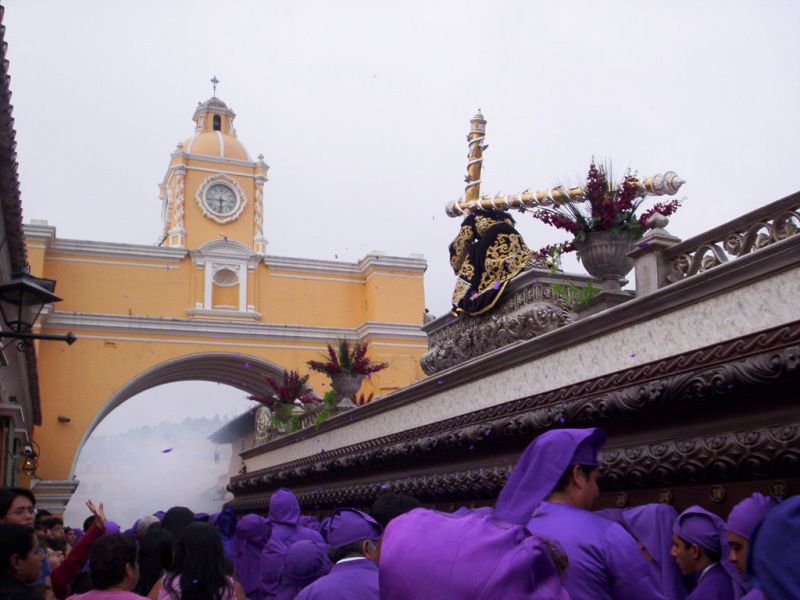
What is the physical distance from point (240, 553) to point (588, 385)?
3286 mm

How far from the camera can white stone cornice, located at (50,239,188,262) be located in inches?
965

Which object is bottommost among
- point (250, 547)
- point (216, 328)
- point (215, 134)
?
point (250, 547)

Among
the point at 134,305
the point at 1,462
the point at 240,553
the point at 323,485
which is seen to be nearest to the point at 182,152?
the point at 134,305

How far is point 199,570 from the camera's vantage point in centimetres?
396

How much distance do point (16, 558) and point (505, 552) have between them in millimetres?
2429

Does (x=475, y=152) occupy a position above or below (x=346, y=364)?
above

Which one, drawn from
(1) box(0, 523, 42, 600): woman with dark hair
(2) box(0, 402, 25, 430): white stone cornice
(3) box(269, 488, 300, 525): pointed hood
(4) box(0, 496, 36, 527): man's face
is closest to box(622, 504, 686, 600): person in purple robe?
(1) box(0, 523, 42, 600): woman with dark hair

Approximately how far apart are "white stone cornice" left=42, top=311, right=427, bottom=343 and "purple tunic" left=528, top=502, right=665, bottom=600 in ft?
71.5

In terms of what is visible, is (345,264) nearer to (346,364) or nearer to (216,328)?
(216,328)

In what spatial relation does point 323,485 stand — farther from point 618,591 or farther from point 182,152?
point 182,152

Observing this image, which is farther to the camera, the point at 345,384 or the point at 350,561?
the point at 345,384

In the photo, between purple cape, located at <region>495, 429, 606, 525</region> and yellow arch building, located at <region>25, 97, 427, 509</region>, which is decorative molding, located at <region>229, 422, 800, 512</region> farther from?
yellow arch building, located at <region>25, 97, 427, 509</region>

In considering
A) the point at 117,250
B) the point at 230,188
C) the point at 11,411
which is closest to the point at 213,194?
the point at 230,188

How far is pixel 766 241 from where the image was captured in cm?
396
